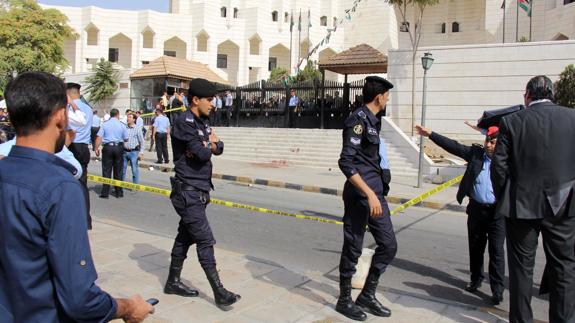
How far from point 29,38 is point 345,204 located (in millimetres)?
41534

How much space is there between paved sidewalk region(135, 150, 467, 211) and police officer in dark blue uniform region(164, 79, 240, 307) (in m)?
8.08

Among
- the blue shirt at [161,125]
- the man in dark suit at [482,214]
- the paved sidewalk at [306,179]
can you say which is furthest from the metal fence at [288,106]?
the man in dark suit at [482,214]

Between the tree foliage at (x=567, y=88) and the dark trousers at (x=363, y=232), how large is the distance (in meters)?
13.5

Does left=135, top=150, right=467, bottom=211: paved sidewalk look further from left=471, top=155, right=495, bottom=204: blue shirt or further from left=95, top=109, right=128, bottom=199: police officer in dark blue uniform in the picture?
left=471, top=155, right=495, bottom=204: blue shirt

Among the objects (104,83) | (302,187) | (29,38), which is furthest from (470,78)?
(29,38)

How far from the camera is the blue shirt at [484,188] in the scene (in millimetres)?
4867

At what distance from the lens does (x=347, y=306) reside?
4.23 m

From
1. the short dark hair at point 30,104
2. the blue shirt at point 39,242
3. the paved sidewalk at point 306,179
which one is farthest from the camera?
the paved sidewalk at point 306,179

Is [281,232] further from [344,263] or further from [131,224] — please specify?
[344,263]

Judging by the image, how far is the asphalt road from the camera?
543cm

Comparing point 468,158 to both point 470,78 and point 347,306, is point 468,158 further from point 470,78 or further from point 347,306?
point 470,78

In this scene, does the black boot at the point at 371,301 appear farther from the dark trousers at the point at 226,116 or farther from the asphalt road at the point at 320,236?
the dark trousers at the point at 226,116

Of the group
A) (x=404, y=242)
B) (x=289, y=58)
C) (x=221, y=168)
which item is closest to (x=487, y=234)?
(x=404, y=242)

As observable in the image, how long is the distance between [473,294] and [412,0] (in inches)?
699
